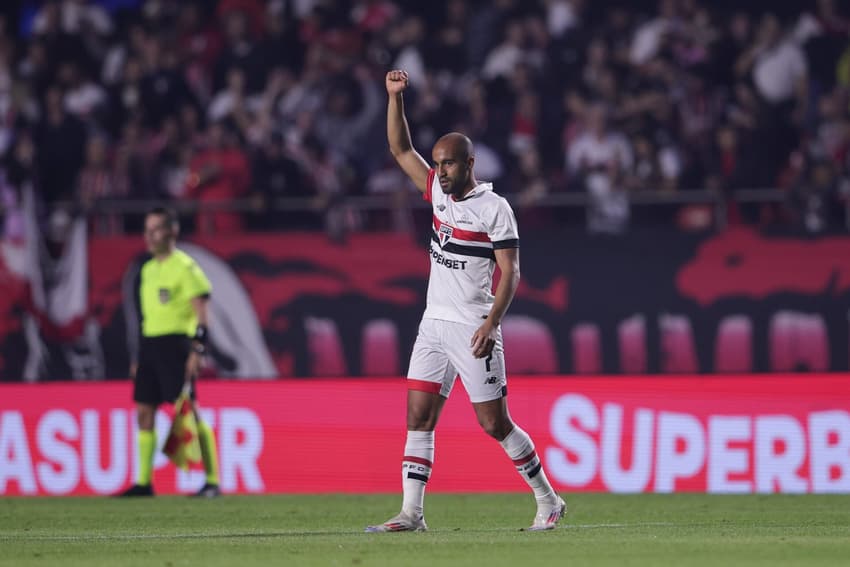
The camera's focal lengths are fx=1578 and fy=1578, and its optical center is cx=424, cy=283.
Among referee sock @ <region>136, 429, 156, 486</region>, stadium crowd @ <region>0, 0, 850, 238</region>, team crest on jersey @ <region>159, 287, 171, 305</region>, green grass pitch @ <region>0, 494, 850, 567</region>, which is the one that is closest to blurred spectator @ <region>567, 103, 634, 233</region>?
stadium crowd @ <region>0, 0, 850, 238</region>

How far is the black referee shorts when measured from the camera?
1328 cm

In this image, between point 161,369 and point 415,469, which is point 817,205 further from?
point 415,469

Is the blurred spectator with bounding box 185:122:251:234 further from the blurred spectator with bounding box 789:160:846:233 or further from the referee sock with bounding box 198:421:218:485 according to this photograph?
the blurred spectator with bounding box 789:160:846:233

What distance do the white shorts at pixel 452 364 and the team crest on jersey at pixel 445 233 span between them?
1.53 ft

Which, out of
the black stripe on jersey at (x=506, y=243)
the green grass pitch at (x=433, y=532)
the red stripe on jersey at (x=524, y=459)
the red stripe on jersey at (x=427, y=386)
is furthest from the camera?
the red stripe on jersey at (x=524, y=459)

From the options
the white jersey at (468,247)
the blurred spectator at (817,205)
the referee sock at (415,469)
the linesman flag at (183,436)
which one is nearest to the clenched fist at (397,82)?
the white jersey at (468,247)

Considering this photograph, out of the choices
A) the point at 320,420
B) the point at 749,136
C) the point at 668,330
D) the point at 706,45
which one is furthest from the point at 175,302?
the point at 706,45

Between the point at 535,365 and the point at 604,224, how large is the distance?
1.85 metres

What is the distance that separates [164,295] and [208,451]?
137 centimetres

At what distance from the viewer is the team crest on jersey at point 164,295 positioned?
13352 millimetres

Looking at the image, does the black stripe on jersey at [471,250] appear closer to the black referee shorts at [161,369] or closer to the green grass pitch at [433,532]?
the green grass pitch at [433,532]

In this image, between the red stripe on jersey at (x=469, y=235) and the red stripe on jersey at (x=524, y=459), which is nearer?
the red stripe on jersey at (x=469, y=235)

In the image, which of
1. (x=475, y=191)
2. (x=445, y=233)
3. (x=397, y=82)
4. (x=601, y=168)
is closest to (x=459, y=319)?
(x=445, y=233)

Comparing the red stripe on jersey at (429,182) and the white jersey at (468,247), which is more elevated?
the red stripe on jersey at (429,182)
